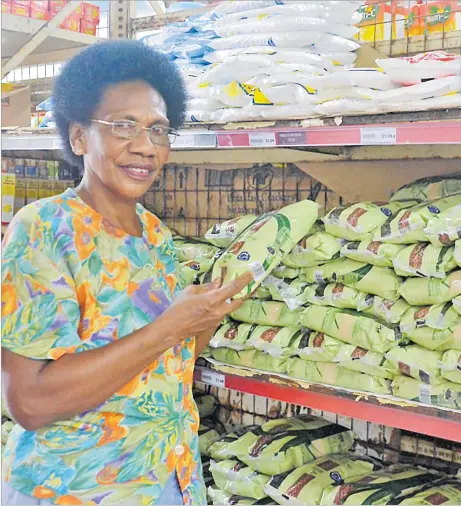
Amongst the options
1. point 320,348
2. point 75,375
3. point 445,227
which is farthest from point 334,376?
point 75,375

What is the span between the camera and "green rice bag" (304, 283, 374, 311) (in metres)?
1.88

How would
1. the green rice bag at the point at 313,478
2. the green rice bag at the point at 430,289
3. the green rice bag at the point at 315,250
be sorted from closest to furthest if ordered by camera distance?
the green rice bag at the point at 430,289
the green rice bag at the point at 315,250
the green rice bag at the point at 313,478

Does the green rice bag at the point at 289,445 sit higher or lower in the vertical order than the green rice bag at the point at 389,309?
lower

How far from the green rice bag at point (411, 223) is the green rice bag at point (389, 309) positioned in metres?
0.16

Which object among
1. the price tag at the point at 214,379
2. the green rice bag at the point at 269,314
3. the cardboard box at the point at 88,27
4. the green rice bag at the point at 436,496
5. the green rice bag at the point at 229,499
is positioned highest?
the cardboard box at the point at 88,27

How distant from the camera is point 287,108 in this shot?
1.79 metres

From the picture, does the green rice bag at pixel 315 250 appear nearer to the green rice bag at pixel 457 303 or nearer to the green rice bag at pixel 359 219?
the green rice bag at pixel 359 219

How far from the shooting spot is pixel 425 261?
1.72 metres

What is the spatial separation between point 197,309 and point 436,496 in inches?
40.1

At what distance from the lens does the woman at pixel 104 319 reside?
1274 mm

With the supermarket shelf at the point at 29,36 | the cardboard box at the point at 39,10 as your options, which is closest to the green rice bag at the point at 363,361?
the supermarket shelf at the point at 29,36

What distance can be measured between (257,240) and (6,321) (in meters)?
0.79

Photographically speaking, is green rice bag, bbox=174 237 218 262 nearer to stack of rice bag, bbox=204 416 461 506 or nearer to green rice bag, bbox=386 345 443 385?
stack of rice bag, bbox=204 416 461 506

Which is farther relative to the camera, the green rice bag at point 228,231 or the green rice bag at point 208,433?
the green rice bag at point 208,433
